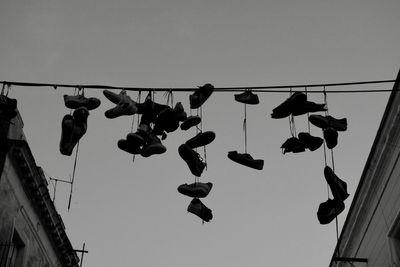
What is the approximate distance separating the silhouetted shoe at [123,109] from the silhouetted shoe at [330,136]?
2173mm

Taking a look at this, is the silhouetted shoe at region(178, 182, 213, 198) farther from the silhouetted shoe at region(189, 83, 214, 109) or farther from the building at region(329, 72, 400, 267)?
the building at region(329, 72, 400, 267)

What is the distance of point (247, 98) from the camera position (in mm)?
7371

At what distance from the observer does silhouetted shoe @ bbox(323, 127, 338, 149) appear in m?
7.24

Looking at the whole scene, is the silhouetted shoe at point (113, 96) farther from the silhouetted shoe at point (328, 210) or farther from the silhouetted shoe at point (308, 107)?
the silhouetted shoe at point (328, 210)

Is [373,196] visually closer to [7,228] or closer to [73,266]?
[7,228]

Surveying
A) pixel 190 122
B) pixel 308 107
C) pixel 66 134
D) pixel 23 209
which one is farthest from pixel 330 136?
pixel 23 209

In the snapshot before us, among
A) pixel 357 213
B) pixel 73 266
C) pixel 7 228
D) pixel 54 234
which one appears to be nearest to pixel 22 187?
pixel 7 228

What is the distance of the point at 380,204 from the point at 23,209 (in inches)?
252

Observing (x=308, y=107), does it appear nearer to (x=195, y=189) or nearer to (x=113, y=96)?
(x=195, y=189)

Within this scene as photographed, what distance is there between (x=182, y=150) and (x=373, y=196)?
449 centimetres

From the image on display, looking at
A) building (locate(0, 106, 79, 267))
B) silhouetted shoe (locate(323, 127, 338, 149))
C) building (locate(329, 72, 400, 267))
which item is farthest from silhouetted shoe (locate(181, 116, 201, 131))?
building (locate(0, 106, 79, 267))

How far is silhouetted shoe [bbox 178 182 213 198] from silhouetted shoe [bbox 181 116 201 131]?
39.2 inches

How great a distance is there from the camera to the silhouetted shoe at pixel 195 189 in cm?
789

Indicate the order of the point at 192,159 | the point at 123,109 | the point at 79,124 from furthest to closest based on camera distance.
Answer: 1. the point at 192,159
2. the point at 79,124
3. the point at 123,109
